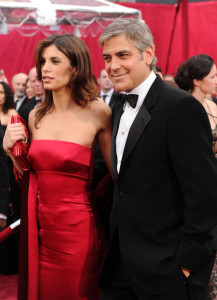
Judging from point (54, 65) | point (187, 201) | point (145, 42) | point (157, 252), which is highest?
point (145, 42)

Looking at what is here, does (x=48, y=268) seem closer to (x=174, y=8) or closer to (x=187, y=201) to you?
(x=187, y=201)

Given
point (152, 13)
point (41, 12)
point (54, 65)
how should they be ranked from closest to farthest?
point (54, 65)
point (41, 12)
point (152, 13)

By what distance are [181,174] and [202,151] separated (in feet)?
0.43

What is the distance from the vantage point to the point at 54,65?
2.72 m

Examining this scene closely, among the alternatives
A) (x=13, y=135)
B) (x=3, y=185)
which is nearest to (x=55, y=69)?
(x=13, y=135)

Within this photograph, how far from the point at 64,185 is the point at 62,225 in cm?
24

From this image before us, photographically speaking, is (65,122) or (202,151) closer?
(202,151)

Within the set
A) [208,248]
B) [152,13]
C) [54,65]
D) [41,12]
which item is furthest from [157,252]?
[152,13]

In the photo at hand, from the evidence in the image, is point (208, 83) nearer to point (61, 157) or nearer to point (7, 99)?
point (61, 157)

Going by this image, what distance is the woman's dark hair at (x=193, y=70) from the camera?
375cm

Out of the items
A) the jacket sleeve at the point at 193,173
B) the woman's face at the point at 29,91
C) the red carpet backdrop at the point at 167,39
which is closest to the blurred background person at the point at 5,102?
the woman's face at the point at 29,91

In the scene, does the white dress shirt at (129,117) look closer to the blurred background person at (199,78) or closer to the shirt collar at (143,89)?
the shirt collar at (143,89)

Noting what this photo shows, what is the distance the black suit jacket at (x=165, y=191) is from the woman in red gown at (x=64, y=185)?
608 millimetres

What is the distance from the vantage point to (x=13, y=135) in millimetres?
2717
